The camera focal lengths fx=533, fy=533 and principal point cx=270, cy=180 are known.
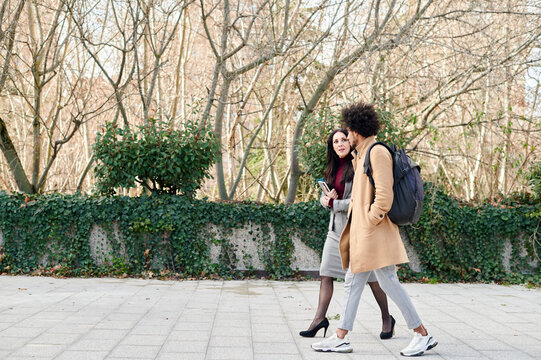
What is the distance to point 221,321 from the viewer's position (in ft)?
17.8

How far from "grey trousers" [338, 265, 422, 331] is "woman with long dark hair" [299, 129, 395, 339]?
1.36ft

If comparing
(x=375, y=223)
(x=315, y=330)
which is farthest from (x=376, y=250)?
(x=315, y=330)

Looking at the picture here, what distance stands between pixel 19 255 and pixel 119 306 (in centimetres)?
356

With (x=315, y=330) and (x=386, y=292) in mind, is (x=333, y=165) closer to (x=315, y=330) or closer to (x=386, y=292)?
(x=386, y=292)

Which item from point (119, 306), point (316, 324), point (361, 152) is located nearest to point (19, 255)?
point (119, 306)

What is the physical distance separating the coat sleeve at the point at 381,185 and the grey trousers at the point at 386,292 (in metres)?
0.45

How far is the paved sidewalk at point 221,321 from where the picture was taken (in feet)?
14.0

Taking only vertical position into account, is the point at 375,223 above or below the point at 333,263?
above

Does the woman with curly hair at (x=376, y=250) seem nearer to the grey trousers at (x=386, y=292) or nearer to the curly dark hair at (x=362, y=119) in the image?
the grey trousers at (x=386, y=292)

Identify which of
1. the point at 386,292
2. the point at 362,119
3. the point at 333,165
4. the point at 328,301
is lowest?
the point at 328,301

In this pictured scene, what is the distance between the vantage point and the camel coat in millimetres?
4113

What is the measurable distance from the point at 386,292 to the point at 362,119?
1432 mm

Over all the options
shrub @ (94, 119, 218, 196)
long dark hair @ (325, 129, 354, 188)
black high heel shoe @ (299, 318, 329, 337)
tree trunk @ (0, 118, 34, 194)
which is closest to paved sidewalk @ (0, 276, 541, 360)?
black high heel shoe @ (299, 318, 329, 337)

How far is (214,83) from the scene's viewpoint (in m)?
10.1
